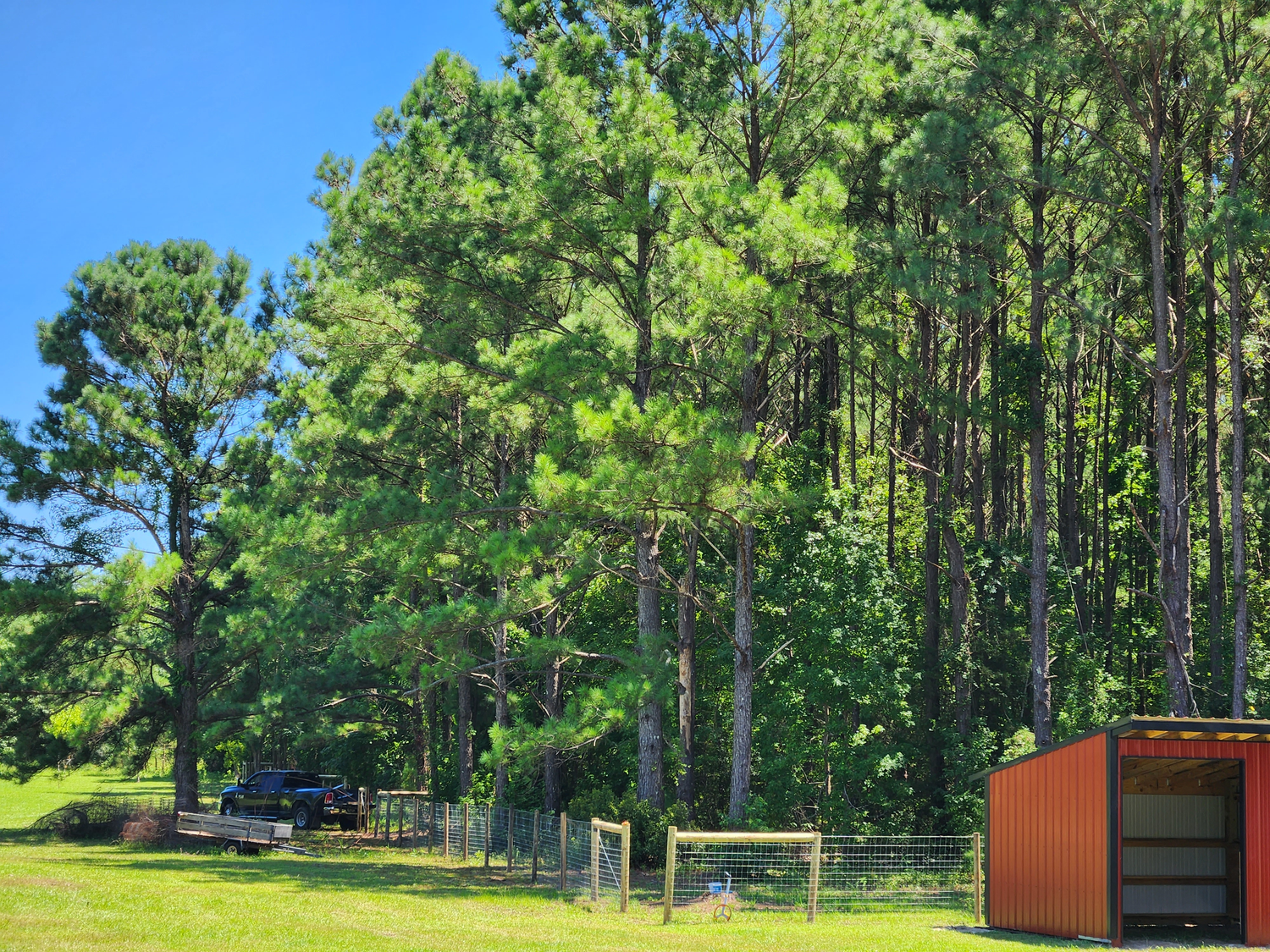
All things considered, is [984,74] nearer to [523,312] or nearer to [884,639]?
[523,312]

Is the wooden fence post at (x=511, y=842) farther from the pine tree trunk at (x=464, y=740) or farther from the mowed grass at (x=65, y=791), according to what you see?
the mowed grass at (x=65, y=791)

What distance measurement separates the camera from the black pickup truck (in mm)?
29750

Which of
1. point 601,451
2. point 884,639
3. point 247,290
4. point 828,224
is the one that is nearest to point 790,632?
point 884,639

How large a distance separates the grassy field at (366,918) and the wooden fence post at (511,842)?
0.48m

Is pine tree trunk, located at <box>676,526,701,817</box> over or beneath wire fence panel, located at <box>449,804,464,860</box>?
over

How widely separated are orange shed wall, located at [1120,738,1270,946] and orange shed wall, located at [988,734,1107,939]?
740 millimetres

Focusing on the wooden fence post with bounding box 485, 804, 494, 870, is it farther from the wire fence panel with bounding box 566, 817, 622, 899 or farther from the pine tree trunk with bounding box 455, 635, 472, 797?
the pine tree trunk with bounding box 455, 635, 472, 797

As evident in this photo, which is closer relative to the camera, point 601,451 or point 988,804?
point 988,804

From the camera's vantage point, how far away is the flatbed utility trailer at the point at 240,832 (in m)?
22.6

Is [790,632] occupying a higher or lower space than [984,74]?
lower

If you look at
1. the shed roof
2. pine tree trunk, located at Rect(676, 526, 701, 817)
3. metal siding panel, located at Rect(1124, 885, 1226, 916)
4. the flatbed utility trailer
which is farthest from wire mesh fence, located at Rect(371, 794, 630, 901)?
metal siding panel, located at Rect(1124, 885, 1226, 916)

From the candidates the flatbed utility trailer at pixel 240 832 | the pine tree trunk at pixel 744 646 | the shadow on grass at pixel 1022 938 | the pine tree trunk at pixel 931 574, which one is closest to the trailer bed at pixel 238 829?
the flatbed utility trailer at pixel 240 832

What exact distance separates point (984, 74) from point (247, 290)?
17683 millimetres

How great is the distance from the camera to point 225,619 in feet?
84.5
